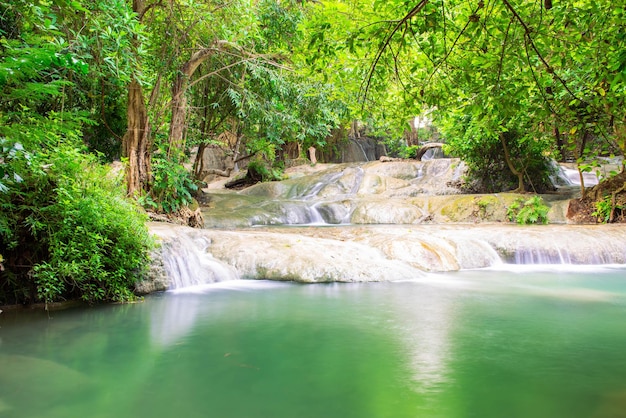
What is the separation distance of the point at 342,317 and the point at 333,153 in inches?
993

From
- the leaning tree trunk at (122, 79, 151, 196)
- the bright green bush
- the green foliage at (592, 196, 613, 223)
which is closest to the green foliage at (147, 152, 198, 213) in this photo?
the leaning tree trunk at (122, 79, 151, 196)

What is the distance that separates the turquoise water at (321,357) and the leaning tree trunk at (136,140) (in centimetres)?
399

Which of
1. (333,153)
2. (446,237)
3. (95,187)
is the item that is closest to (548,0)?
(95,187)

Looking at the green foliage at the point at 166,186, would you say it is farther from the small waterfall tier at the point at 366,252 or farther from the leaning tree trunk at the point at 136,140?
the small waterfall tier at the point at 366,252

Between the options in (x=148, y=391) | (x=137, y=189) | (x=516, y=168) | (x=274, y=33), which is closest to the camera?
(x=148, y=391)

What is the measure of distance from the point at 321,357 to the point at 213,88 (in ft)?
37.3

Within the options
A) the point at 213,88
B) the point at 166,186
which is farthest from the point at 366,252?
the point at 213,88

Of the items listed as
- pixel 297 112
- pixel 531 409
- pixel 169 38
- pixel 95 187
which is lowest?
pixel 531 409

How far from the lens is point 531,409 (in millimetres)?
2939

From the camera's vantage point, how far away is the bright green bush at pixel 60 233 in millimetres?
4898

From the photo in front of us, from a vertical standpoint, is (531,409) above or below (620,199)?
below

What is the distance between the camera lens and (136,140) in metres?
9.47

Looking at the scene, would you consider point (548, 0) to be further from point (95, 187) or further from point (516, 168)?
point (516, 168)

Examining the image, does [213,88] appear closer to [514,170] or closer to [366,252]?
[366,252]
